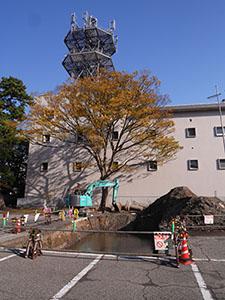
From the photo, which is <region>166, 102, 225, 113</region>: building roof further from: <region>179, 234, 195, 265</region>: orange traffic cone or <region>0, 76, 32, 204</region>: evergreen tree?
<region>179, 234, 195, 265</region>: orange traffic cone

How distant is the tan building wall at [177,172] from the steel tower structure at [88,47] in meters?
13.8

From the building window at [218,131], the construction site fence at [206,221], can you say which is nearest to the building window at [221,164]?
the building window at [218,131]

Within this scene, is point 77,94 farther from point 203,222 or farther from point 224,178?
point 224,178

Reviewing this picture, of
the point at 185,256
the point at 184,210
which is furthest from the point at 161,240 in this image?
the point at 184,210

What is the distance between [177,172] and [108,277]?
72.8 feet

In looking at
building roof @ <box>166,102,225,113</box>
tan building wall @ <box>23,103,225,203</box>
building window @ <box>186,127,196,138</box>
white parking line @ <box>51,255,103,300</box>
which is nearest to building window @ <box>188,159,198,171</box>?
tan building wall @ <box>23,103,225,203</box>

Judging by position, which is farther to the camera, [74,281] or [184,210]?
[184,210]

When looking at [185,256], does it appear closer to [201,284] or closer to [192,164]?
[201,284]

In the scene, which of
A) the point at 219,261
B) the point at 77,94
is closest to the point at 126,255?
the point at 219,261

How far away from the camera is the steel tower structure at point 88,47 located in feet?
98.3

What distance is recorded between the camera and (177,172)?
25.2 meters

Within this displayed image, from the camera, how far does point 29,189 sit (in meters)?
28.3

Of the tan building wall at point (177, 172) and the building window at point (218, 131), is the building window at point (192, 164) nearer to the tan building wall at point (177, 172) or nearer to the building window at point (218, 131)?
the tan building wall at point (177, 172)

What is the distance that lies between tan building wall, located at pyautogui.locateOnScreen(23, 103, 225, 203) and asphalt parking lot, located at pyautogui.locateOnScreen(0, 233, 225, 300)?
18.8 meters
